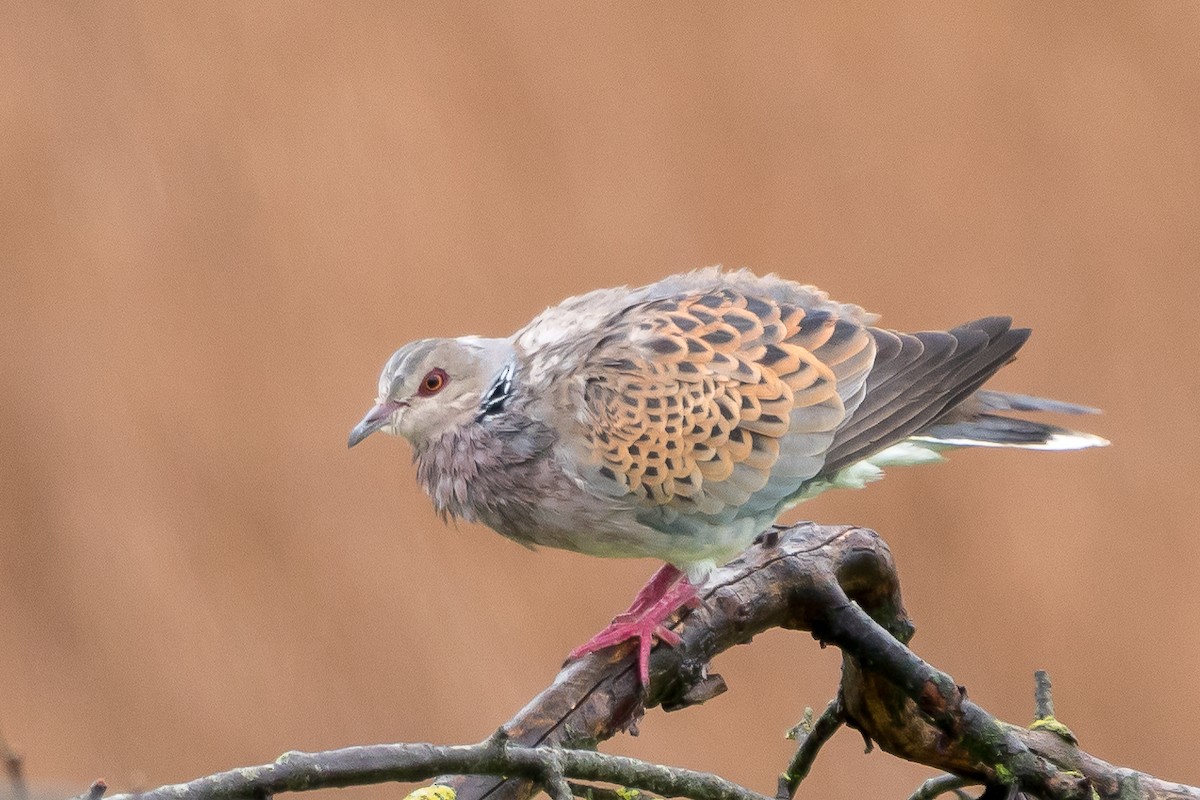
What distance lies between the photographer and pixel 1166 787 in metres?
1.42

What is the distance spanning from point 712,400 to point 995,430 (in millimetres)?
476

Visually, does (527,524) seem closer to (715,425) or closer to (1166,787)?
(715,425)

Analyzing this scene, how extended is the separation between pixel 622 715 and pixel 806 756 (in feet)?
0.79

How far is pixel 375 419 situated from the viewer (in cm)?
186

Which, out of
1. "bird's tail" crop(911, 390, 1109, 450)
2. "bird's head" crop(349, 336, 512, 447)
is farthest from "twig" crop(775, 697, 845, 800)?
"bird's head" crop(349, 336, 512, 447)

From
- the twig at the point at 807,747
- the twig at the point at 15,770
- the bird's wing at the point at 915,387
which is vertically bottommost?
the twig at the point at 807,747

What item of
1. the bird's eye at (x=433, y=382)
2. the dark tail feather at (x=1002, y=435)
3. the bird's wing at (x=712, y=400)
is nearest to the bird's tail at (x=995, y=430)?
the dark tail feather at (x=1002, y=435)

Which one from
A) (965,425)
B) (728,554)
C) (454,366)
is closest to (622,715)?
(728,554)

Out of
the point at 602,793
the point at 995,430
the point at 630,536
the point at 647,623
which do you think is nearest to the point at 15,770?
the point at 602,793

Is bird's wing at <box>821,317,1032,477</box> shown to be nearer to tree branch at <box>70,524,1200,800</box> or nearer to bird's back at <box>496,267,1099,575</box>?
bird's back at <box>496,267,1099,575</box>

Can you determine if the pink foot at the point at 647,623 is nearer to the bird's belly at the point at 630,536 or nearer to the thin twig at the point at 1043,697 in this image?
the bird's belly at the point at 630,536

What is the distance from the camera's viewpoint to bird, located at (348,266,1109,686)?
69.7 inches

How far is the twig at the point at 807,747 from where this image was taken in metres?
1.53

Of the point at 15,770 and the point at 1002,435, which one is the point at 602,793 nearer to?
the point at 15,770
